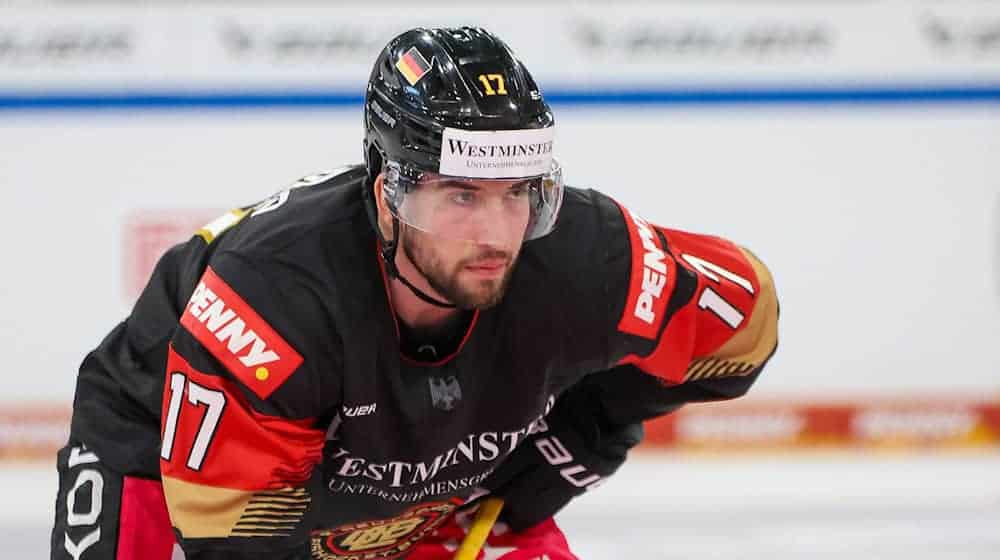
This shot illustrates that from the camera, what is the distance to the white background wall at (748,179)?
4.84 m

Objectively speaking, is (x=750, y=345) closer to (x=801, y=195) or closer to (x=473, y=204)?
(x=473, y=204)

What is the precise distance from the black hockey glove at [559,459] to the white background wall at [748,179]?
6.71 feet

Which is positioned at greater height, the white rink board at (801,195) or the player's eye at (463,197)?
the player's eye at (463,197)

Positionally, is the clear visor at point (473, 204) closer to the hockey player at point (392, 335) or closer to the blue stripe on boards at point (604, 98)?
the hockey player at point (392, 335)

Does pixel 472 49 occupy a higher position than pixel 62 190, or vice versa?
pixel 472 49

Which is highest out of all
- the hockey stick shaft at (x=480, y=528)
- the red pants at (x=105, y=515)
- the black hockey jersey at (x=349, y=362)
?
the black hockey jersey at (x=349, y=362)

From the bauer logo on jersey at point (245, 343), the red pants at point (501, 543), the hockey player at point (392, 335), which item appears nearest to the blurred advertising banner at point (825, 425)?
the red pants at point (501, 543)

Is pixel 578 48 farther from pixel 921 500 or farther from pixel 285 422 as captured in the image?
pixel 285 422

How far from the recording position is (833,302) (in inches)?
197

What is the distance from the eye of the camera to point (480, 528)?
298 cm

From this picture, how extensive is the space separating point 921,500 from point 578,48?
1974 mm

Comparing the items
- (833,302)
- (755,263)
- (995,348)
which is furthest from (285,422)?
Result: (995,348)

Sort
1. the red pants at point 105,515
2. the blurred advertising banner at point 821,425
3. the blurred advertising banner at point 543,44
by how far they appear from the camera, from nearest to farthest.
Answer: the red pants at point 105,515 → the blurred advertising banner at point 543,44 → the blurred advertising banner at point 821,425

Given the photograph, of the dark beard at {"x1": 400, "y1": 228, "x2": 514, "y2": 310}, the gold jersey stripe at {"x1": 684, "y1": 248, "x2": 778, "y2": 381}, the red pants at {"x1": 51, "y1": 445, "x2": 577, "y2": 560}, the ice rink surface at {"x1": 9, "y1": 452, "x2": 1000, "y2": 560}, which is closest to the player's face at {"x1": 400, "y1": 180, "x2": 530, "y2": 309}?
the dark beard at {"x1": 400, "y1": 228, "x2": 514, "y2": 310}
